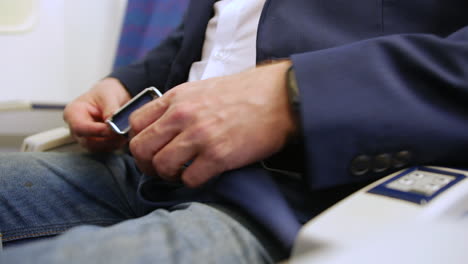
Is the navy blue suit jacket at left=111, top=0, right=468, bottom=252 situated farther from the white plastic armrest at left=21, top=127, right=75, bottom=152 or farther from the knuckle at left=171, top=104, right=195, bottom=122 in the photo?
the white plastic armrest at left=21, top=127, right=75, bottom=152

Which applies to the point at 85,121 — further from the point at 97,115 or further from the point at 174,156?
the point at 174,156

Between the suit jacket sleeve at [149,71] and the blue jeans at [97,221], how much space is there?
17 cm

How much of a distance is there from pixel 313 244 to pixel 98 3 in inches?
64.4

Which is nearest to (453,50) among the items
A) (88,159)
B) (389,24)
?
(389,24)

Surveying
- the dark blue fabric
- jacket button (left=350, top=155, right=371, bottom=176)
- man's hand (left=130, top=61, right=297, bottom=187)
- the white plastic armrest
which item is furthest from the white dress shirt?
the dark blue fabric

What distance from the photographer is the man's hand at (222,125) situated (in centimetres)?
41

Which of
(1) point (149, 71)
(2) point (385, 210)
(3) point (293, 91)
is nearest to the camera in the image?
(2) point (385, 210)

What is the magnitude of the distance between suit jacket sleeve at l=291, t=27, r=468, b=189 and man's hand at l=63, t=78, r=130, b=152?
450 mm

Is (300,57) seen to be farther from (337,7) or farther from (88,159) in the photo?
(88,159)

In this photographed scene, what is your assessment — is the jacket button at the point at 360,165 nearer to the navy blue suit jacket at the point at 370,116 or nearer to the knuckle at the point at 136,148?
the navy blue suit jacket at the point at 370,116

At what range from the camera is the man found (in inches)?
13.3

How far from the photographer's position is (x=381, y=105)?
0.38 metres

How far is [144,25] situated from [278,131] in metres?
1.14

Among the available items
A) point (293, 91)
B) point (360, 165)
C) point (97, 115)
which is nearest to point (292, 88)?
point (293, 91)
